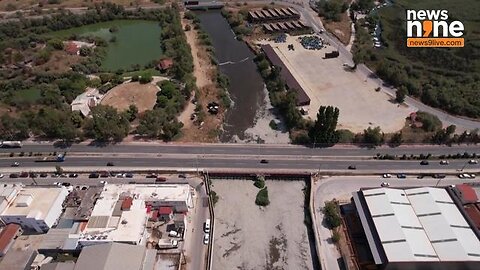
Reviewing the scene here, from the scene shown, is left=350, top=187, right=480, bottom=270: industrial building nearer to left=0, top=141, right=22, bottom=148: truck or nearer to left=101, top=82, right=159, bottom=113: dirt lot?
left=101, top=82, right=159, bottom=113: dirt lot

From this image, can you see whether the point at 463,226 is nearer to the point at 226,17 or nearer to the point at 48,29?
the point at 226,17

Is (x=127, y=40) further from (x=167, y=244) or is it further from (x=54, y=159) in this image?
(x=167, y=244)

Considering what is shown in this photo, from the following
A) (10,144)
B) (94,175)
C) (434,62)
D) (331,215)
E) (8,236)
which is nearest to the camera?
(8,236)

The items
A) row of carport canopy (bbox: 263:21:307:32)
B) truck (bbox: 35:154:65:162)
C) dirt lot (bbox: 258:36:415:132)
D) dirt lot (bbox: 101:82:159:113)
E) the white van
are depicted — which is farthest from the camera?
row of carport canopy (bbox: 263:21:307:32)

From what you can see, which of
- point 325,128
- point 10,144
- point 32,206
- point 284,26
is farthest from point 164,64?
point 32,206

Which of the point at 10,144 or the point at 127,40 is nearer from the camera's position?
the point at 10,144

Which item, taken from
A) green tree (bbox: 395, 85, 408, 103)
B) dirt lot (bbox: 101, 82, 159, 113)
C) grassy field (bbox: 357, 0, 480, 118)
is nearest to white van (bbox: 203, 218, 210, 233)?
dirt lot (bbox: 101, 82, 159, 113)
